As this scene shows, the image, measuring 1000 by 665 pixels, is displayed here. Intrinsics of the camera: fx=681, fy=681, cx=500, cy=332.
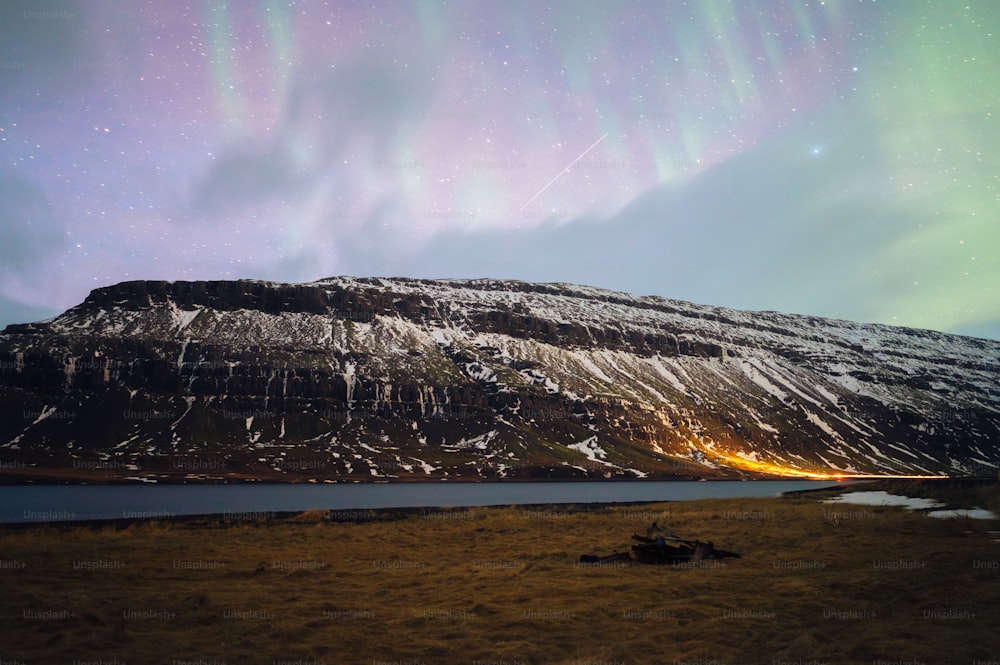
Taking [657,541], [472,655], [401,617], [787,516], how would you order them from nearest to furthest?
[472,655]
[401,617]
[657,541]
[787,516]

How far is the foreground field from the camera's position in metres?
17.2

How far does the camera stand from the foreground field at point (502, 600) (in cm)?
1725

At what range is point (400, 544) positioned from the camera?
3959 centimetres

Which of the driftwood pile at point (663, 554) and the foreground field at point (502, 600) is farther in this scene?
the driftwood pile at point (663, 554)

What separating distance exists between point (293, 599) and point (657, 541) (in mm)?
16231

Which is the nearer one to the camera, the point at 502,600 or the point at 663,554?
the point at 502,600

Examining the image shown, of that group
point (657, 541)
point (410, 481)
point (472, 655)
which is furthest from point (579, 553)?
point (410, 481)

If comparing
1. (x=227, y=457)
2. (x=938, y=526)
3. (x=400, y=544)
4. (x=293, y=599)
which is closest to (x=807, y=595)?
(x=293, y=599)

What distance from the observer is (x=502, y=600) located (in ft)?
77.2

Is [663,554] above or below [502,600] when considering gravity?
above

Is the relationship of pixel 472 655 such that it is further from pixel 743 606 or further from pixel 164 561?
pixel 164 561

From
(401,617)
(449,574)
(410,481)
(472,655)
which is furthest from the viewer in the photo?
(410,481)

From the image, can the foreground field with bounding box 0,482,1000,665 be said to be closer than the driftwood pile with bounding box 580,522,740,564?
Yes

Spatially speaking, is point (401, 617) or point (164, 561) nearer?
point (401, 617)
